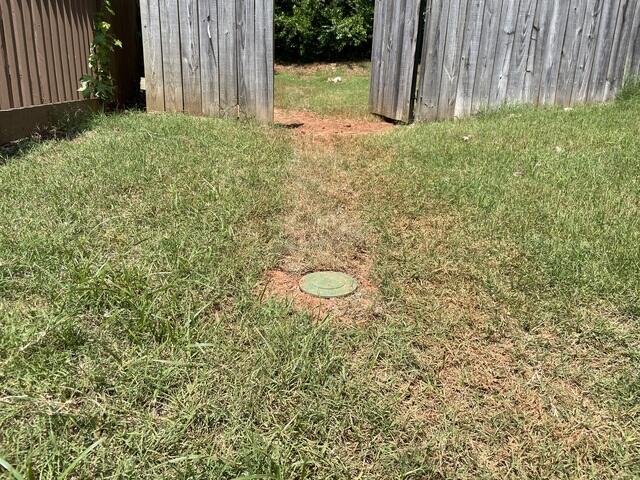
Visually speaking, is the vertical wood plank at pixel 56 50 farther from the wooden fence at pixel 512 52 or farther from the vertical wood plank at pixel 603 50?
the vertical wood plank at pixel 603 50

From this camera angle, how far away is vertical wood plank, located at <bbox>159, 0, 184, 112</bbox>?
18.3 ft

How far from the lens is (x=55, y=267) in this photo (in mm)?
2434

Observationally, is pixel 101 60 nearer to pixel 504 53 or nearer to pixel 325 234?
pixel 325 234

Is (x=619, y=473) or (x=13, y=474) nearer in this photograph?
(x=13, y=474)

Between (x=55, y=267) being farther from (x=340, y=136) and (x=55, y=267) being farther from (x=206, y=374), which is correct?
(x=340, y=136)

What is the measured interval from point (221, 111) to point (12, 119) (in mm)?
2181

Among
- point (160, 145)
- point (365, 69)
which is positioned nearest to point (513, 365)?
point (160, 145)

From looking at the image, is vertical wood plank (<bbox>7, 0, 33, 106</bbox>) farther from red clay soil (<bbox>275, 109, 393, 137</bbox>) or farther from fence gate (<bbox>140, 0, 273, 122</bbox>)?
A: red clay soil (<bbox>275, 109, 393, 137</bbox>)

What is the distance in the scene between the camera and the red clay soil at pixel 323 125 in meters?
5.96

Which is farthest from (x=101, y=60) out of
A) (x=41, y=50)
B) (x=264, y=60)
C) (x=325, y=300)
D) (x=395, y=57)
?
(x=325, y=300)

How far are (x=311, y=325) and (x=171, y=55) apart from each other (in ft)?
15.0

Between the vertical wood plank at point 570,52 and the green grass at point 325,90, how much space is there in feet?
8.08

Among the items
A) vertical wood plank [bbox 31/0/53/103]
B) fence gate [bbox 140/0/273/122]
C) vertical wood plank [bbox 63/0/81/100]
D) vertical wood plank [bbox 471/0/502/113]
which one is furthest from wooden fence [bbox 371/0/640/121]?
vertical wood plank [bbox 31/0/53/103]

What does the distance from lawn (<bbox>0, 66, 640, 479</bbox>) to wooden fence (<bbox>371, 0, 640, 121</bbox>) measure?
248 centimetres
